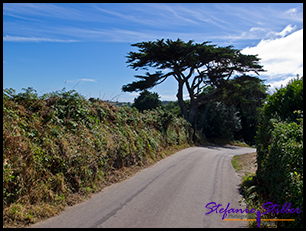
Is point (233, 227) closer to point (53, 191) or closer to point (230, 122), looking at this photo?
point (53, 191)

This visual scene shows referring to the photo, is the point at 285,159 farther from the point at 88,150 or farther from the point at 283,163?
the point at 88,150

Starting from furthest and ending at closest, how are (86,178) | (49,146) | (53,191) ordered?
(86,178) < (49,146) < (53,191)

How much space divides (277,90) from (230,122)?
81.7 ft

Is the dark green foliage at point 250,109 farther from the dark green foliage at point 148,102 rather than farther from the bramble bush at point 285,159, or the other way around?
the bramble bush at point 285,159

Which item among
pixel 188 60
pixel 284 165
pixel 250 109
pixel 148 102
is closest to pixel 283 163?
pixel 284 165

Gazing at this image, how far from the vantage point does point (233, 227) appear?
4.88 metres

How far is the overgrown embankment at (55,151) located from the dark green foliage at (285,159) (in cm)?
468

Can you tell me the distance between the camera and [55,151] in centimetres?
624

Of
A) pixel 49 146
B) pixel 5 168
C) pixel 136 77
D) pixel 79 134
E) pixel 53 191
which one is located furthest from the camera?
pixel 136 77

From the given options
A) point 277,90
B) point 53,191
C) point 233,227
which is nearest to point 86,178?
point 53,191

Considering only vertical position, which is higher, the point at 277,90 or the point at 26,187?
the point at 277,90

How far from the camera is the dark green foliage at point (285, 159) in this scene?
4117 mm

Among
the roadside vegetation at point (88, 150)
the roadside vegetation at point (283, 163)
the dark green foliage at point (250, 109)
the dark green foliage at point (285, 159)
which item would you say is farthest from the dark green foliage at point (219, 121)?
the dark green foliage at point (285, 159)

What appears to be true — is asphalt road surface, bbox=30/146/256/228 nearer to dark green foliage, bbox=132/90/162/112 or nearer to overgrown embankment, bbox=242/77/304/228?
overgrown embankment, bbox=242/77/304/228
